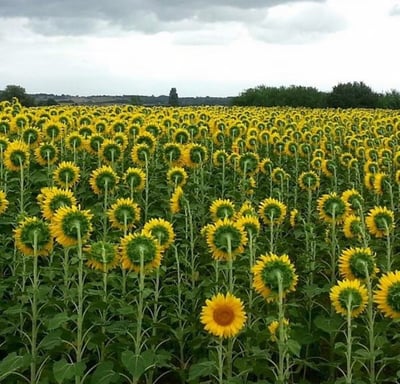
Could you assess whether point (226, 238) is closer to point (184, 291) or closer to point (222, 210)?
point (222, 210)

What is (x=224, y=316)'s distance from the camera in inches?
124

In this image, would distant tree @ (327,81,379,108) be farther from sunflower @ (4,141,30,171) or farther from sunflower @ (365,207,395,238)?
sunflower @ (365,207,395,238)

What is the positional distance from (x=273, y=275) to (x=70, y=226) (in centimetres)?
113

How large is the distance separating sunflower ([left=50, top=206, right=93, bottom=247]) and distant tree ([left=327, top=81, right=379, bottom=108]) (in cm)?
3373

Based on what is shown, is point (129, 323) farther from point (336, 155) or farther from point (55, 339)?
point (336, 155)

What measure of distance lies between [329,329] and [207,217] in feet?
9.23

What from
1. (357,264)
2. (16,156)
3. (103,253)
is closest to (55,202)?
(103,253)

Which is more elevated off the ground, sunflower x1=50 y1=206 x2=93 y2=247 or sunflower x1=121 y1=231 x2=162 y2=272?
sunflower x1=50 y1=206 x2=93 y2=247

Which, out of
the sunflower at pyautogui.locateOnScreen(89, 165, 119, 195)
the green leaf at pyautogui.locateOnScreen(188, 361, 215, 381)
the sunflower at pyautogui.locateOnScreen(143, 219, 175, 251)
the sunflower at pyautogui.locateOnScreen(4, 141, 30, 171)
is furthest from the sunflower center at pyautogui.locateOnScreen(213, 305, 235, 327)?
the sunflower at pyautogui.locateOnScreen(4, 141, 30, 171)

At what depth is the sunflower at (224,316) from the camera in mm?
3154

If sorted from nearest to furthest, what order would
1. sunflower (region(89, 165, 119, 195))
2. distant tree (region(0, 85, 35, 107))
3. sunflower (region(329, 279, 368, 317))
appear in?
sunflower (region(329, 279, 368, 317))
sunflower (region(89, 165, 119, 195))
distant tree (region(0, 85, 35, 107))

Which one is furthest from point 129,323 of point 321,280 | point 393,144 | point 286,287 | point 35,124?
point 393,144

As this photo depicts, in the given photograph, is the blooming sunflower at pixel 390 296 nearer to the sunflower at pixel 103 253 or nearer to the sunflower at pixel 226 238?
Answer: the sunflower at pixel 226 238

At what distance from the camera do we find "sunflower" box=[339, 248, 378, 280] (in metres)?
3.58
